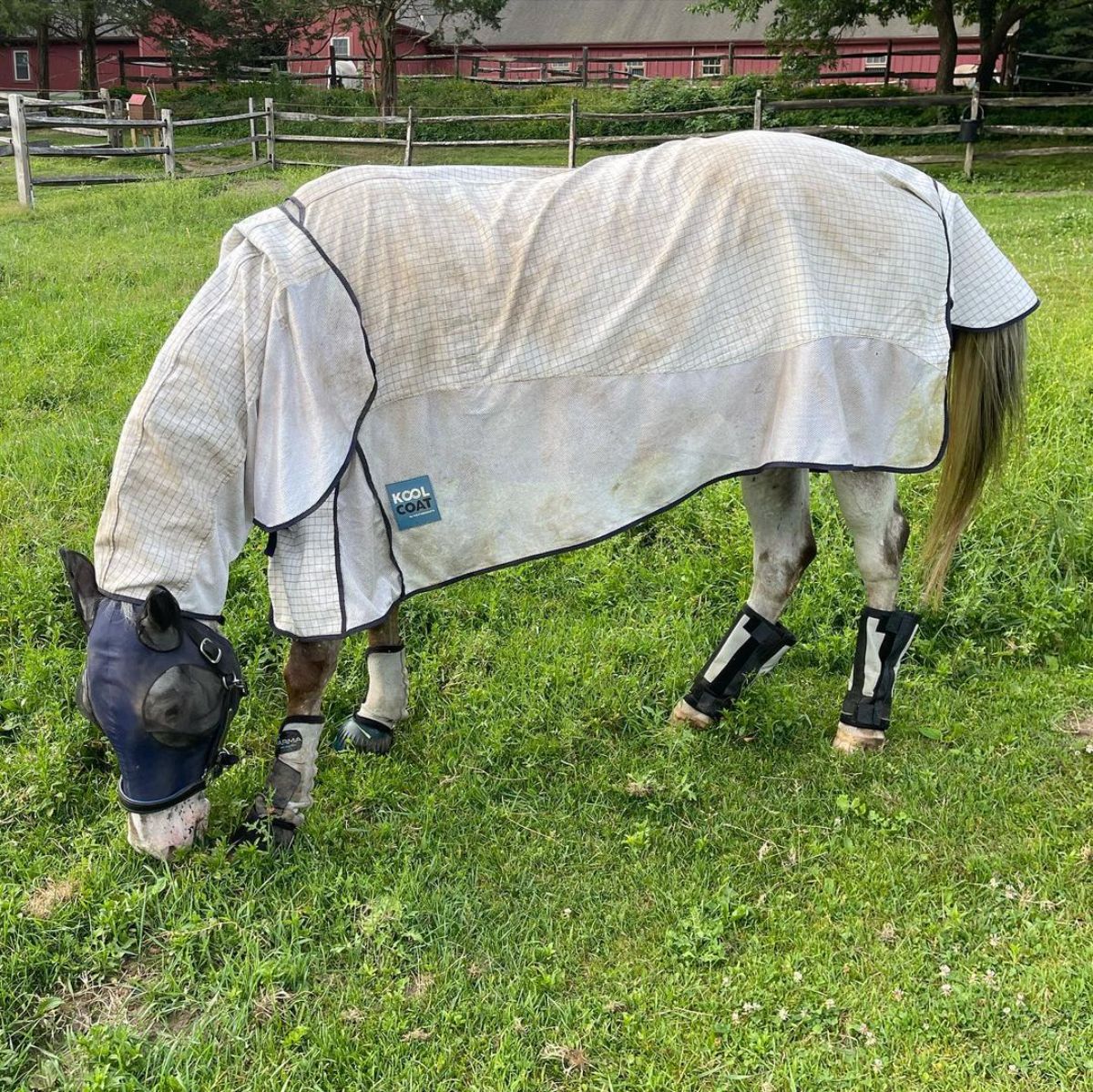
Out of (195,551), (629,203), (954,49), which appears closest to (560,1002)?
(195,551)

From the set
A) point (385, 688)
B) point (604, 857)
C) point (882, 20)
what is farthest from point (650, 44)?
point (604, 857)

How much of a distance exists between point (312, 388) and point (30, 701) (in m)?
1.72

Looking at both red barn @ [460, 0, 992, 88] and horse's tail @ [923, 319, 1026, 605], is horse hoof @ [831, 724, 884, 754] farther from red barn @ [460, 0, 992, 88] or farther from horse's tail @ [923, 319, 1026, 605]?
red barn @ [460, 0, 992, 88]

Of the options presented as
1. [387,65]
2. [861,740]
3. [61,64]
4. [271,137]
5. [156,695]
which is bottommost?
[861,740]

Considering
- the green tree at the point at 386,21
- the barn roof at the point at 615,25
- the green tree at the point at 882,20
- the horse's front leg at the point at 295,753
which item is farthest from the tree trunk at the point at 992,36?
the horse's front leg at the point at 295,753

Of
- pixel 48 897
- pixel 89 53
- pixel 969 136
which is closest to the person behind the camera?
pixel 48 897

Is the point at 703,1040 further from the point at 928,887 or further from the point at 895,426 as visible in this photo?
the point at 895,426

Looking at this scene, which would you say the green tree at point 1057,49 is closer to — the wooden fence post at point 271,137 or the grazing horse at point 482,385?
the wooden fence post at point 271,137

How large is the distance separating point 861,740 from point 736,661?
469 mm

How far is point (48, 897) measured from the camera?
2619 mm

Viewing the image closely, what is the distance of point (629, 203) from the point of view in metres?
2.77

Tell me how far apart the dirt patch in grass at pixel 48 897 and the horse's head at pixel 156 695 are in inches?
11.8

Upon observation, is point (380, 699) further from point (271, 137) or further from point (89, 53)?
point (89, 53)

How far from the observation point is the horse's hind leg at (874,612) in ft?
10.3
